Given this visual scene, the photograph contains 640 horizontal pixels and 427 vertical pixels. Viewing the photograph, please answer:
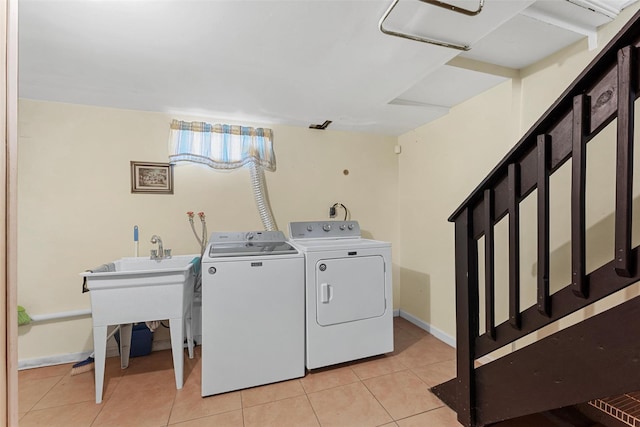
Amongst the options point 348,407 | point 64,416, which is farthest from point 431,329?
point 64,416

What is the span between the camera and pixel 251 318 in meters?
1.91

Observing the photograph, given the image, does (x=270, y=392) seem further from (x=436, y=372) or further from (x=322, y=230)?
(x=322, y=230)

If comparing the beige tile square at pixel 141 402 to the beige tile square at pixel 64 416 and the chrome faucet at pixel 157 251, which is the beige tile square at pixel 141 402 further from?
the chrome faucet at pixel 157 251

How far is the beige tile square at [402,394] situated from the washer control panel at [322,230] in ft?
4.25

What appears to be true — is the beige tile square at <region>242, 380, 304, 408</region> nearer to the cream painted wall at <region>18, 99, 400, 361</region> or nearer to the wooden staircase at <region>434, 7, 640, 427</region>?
the wooden staircase at <region>434, 7, 640, 427</region>

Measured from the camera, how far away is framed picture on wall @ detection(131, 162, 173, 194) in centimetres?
246

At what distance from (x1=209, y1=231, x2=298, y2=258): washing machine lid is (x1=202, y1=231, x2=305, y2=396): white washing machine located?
2 centimetres

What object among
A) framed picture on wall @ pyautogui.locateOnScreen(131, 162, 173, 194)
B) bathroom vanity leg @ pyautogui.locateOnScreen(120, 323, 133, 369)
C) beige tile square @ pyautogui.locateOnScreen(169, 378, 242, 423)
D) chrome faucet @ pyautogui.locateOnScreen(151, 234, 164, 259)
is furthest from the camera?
framed picture on wall @ pyautogui.locateOnScreen(131, 162, 173, 194)

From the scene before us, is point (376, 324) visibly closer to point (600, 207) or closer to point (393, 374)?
point (393, 374)

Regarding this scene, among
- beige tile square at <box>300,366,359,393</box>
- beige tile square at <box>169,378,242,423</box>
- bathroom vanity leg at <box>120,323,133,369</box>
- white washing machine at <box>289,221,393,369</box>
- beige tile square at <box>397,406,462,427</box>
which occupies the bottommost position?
beige tile square at <box>300,366,359,393</box>

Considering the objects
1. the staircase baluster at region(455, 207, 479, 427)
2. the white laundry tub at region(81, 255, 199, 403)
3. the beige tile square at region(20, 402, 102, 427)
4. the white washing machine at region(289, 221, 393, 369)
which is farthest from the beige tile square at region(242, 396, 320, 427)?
the beige tile square at region(20, 402, 102, 427)

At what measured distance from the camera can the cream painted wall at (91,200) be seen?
222 cm

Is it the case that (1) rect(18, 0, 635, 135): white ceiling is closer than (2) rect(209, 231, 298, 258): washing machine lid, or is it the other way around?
(1) rect(18, 0, 635, 135): white ceiling

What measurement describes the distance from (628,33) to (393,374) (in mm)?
2253
